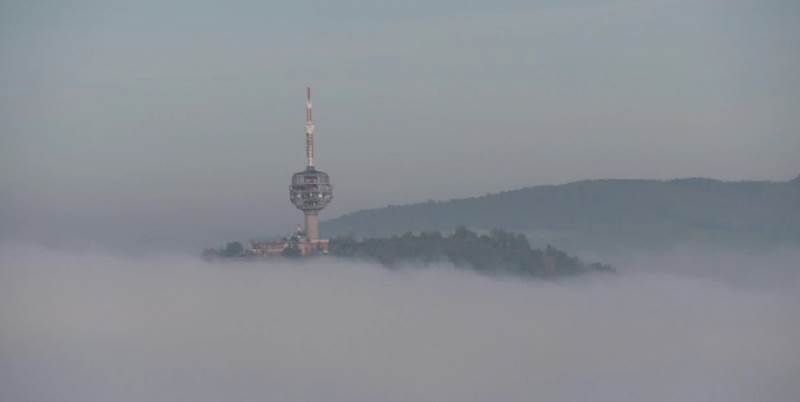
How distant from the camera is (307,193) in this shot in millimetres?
112250

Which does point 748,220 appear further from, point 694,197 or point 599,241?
point 599,241

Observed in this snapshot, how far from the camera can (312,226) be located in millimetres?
114125

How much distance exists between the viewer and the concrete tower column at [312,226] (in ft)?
373

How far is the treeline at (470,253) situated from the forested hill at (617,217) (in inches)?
36.2

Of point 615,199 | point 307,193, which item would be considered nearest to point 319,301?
point 307,193

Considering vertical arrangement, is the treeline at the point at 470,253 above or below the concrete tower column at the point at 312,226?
below

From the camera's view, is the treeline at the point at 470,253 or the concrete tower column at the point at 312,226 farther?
the concrete tower column at the point at 312,226

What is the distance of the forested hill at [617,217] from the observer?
10350 cm

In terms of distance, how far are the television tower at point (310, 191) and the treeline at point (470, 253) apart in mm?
2607

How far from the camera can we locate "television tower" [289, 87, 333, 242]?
364 ft

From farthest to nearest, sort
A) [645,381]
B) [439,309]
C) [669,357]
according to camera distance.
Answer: [439,309]
[669,357]
[645,381]

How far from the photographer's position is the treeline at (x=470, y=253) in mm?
110688

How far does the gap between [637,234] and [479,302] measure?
55.8ft

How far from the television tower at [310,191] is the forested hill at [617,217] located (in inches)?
73.9
